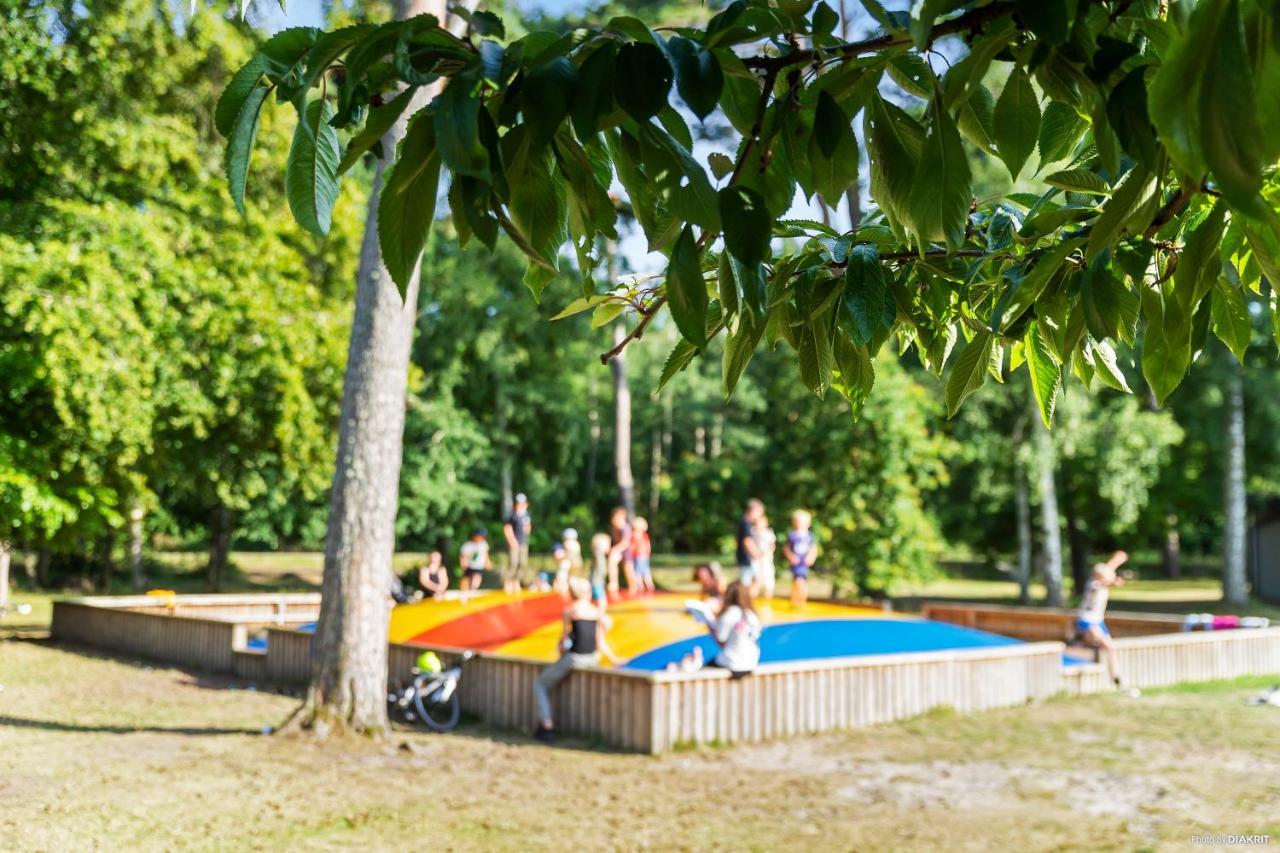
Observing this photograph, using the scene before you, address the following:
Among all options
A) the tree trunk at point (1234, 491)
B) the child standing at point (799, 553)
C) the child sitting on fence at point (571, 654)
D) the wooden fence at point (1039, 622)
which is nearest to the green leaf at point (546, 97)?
the child sitting on fence at point (571, 654)

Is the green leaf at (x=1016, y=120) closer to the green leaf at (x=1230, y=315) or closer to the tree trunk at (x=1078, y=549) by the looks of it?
the green leaf at (x=1230, y=315)

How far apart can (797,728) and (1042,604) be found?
934 inches

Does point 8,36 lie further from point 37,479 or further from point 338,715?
point 338,715

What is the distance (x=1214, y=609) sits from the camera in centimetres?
3083

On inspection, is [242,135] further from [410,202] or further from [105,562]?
[105,562]

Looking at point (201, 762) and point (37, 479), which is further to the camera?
point (37, 479)

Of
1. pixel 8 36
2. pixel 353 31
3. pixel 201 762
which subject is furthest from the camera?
pixel 8 36

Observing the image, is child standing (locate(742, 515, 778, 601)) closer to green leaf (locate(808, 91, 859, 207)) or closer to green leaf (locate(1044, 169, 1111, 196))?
green leaf (locate(1044, 169, 1111, 196))

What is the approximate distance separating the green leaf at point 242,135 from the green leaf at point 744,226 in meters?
0.56

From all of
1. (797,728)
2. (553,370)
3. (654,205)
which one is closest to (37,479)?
(797,728)

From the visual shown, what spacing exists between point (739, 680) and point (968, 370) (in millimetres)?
9400

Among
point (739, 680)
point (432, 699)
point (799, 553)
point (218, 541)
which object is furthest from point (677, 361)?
point (218, 541)

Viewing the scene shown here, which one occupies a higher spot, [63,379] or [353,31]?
[63,379]

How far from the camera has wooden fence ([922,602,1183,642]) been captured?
1961 cm
